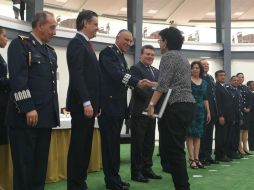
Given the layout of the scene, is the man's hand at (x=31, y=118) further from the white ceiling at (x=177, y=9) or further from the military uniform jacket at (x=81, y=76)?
the white ceiling at (x=177, y=9)

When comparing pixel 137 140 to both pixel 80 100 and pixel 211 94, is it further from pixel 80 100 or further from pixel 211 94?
pixel 211 94

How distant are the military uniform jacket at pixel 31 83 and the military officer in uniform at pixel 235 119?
12.8ft

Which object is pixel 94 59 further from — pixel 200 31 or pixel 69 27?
pixel 200 31

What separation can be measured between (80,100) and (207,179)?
1909mm

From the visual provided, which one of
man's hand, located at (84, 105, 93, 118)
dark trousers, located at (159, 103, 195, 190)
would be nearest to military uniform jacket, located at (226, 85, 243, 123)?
dark trousers, located at (159, 103, 195, 190)

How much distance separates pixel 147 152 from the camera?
423cm

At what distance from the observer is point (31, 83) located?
103 inches

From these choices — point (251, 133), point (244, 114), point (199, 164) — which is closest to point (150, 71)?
point (199, 164)

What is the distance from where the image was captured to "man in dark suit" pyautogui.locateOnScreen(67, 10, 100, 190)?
301 centimetres

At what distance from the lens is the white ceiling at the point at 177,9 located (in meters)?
18.3

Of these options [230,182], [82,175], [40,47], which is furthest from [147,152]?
[40,47]

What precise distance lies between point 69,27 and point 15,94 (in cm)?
692

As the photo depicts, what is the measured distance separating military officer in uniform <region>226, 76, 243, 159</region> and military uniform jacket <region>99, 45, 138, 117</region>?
114 inches

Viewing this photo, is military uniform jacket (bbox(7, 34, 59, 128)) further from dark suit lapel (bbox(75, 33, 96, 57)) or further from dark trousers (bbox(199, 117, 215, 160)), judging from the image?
dark trousers (bbox(199, 117, 215, 160))
